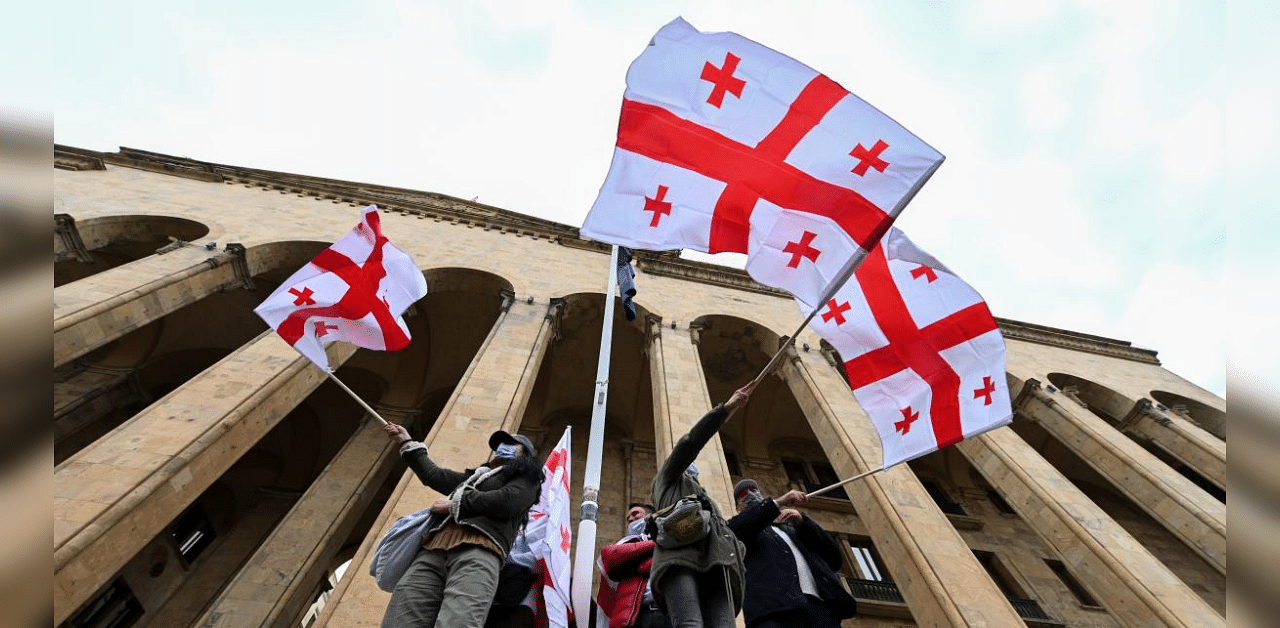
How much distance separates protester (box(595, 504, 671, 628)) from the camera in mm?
4008

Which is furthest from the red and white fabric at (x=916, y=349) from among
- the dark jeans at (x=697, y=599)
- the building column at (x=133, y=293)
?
the building column at (x=133, y=293)

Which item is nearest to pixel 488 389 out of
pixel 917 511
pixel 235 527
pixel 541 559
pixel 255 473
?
pixel 541 559

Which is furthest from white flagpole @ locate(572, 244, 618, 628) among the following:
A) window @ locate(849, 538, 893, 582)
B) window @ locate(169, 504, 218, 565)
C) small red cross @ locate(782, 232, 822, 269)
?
window @ locate(169, 504, 218, 565)

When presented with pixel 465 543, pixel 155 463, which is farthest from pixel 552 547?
pixel 155 463

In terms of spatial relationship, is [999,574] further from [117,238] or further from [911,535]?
[117,238]

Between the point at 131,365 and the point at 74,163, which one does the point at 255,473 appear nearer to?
the point at 131,365

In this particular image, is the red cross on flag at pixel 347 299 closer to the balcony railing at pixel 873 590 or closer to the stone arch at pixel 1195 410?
the balcony railing at pixel 873 590

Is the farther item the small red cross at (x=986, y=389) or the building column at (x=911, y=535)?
the building column at (x=911, y=535)

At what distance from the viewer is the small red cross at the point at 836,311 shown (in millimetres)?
6371

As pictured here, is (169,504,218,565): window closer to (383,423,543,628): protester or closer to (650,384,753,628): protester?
(383,423,543,628): protester

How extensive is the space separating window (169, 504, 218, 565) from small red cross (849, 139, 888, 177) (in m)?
14.0

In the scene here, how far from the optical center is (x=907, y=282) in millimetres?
6195

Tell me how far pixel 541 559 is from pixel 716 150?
393 cm

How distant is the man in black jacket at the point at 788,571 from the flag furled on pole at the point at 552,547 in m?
1.43
